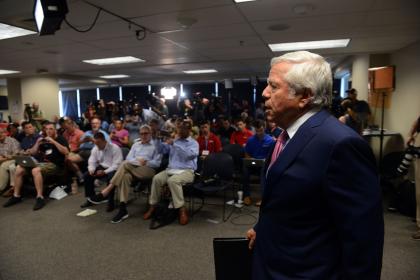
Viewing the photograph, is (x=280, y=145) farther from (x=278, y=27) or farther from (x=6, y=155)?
(x=6, y=155)

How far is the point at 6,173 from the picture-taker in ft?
16.1

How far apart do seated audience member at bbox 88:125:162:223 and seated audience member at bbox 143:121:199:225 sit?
175 millimetres

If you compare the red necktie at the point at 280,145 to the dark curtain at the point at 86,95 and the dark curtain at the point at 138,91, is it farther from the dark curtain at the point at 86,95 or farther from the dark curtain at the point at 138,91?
the dark curtain at the point at 86,95

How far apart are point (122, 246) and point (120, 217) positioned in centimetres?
72

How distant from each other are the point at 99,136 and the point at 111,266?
212 cm

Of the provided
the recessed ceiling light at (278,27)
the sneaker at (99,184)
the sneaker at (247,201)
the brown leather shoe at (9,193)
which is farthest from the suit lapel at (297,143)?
the brown leather shoe at (9,193)

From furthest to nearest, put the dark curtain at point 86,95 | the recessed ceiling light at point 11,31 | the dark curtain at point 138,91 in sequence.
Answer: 1. the dark curtain at point 86,95
2. the dark curtain at point 138,91
3. the recessed ceiling light at point 11,31

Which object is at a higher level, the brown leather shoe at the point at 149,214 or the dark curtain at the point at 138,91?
the dark curtain at the point at 138,91

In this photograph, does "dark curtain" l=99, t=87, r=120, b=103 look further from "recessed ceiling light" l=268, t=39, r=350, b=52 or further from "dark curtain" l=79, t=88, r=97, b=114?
"recessed ceiling light" l=268, t=39, r=350, b=52

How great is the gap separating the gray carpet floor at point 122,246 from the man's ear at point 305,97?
1.91 m

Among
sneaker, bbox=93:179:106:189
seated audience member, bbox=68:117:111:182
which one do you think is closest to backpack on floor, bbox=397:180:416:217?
sneaker, bbox=93:179:106:189

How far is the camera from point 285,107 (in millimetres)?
943

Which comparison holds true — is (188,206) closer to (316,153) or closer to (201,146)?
(201,146)

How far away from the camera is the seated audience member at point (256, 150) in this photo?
4162 mm
